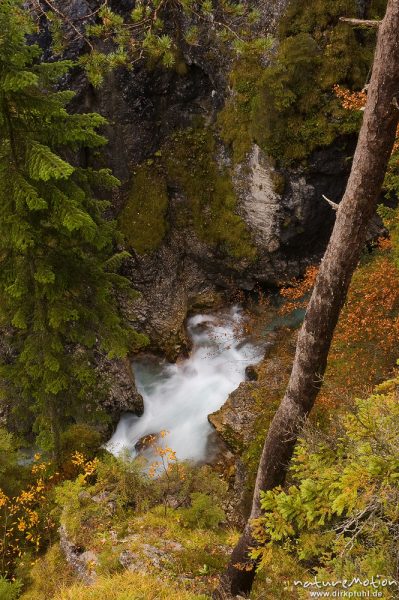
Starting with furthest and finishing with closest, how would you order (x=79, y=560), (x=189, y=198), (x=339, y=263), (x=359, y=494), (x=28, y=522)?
→ (x=189, y=198) → (x=28, y=522) → (x=79, y=560) → (x=339, y=263) → (x=359, y=494)

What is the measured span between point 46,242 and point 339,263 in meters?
5.83

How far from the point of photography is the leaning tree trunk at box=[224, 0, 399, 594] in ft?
12.4

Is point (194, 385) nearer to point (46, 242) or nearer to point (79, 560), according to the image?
point (79, 560)

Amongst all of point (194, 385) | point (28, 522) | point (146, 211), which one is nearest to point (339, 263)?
point (28, 522)

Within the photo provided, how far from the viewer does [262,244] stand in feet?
52.9

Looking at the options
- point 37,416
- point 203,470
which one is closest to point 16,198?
point 37,416

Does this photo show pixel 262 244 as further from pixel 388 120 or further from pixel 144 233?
pixel 388 120

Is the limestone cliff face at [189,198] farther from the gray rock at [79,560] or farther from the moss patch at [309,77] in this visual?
the gray rock at [79,560]

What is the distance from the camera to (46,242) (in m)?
8.16

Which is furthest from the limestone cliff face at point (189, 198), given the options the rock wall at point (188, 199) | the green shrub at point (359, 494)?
the green shrub at point (359, 494)

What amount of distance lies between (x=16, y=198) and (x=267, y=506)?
236 inches

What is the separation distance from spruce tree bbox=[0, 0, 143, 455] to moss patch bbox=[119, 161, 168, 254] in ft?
20.8

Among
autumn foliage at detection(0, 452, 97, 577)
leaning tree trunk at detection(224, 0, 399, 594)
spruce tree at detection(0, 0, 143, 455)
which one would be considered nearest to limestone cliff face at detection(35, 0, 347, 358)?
spruce tree at detection(0, 0, 143, 455)

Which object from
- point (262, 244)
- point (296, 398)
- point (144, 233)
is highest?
point (144, 233)
